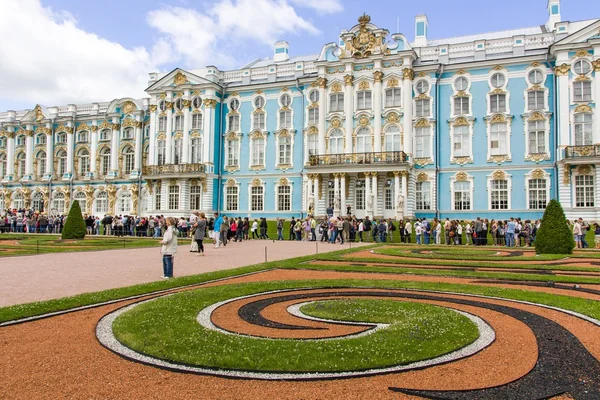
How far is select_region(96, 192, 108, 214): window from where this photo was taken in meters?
54.6

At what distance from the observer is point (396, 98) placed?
4188cm

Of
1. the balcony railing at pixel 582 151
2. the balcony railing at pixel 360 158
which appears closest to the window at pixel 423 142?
the balcony railing at pixel 360 158

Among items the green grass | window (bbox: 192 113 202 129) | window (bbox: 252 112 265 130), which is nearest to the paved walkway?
the green grass

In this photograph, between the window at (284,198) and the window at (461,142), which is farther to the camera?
the window at (284,198)

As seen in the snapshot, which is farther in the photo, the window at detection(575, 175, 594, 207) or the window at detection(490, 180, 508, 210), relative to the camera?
the window at detection(490, 180, 508, 210)

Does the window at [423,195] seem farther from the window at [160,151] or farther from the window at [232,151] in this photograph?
the window at [160,151]

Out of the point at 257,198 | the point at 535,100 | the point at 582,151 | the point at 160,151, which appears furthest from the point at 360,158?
the point at 160,151

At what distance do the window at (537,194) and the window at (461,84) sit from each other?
30.9ft

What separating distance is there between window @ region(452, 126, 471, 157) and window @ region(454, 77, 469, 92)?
3.28 meters

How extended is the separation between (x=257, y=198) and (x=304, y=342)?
41.1 m

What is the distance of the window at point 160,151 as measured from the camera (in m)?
50.1

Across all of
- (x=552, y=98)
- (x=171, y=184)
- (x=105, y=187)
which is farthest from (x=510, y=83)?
(x=105, y=187)

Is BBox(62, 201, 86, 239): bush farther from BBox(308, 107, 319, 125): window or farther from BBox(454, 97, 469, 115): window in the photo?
BBox(454, 97, 469, 115): window

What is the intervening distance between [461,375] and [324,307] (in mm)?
3655
